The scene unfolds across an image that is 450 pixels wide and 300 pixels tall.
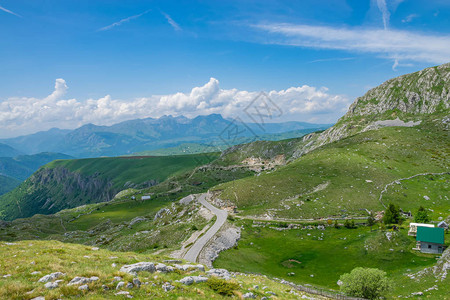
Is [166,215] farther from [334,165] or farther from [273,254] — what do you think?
[334,165]

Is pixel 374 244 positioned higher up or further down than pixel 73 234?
higher up

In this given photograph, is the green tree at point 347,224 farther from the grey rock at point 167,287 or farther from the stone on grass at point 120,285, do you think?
the stone on grass at point 120,285

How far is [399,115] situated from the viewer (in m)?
195

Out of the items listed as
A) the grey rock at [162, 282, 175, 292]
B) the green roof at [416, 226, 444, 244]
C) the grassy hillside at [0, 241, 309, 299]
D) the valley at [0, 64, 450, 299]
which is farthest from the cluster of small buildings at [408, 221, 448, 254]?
the grey rock at [162, 282, 175, 292]

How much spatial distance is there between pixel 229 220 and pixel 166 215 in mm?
42667

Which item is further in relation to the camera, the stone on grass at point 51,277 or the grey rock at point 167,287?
the grey rock at point 167,287

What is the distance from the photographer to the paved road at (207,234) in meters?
53.9

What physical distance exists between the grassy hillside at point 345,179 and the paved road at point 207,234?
25.9 feet

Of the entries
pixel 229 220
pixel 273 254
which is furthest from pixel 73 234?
pixel 273 254


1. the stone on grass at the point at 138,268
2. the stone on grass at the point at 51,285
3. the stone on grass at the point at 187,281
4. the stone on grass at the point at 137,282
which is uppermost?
the stone on grass at the point at 51,285

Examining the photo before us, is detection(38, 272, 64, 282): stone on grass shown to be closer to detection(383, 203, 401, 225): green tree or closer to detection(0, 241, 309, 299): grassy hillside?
detection(0, 241, 309, 299): grassy hillside

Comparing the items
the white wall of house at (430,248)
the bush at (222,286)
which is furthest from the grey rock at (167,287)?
the white wall of house at (430,248)

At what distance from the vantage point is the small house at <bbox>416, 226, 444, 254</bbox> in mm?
51156

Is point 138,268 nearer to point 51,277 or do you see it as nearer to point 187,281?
point 187,281
